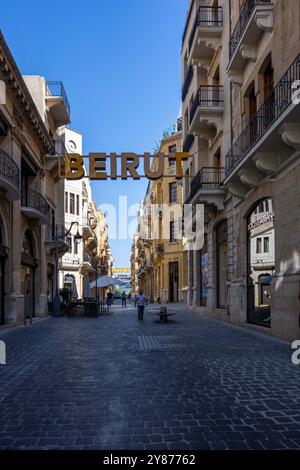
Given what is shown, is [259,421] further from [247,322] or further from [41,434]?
[247,322]

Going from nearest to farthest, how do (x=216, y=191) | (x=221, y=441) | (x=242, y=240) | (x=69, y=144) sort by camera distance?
(x=221, y=441) < (x=242, y=240) < (x=216, y=191) < (x=69, y=144)

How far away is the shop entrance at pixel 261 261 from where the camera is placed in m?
12.9

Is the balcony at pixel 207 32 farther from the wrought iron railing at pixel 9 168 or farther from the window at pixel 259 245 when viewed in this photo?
the wrought iron railing at pixel 9 168

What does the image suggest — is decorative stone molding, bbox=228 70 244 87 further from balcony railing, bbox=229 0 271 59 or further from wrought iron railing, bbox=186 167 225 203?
wrought iron railing, bbox=186 167 225 203

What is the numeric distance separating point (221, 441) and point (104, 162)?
1335cm

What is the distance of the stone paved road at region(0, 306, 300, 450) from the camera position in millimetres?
4332

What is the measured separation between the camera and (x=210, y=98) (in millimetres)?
20578

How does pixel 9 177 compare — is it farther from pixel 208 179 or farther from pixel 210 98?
pixel 210 98

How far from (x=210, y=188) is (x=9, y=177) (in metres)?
8.55

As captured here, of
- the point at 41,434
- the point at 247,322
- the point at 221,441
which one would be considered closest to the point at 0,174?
the point at 247,322

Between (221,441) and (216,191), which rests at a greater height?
(216,191)

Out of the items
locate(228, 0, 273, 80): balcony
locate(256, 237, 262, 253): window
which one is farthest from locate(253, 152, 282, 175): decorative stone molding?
locate(228, 0, 273, 80): balcony

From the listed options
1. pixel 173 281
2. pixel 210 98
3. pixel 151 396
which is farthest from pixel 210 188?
pixel 173 281

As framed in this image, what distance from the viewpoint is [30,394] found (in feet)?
20.3
